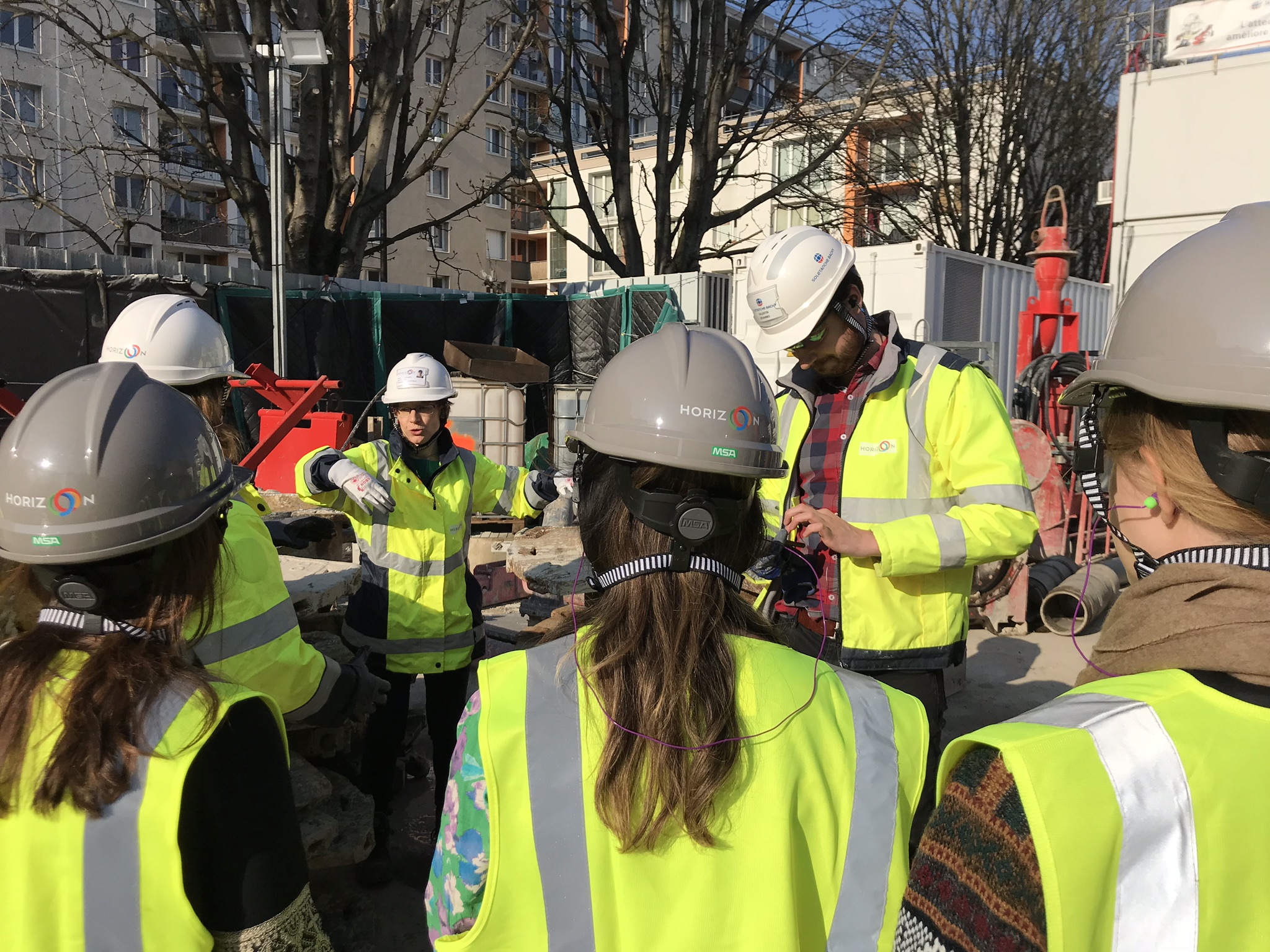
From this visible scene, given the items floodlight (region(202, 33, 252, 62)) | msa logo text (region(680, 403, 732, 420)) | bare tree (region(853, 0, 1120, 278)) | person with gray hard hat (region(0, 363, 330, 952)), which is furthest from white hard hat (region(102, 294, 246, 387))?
bare tree (region(853, 0, 1120, 278))

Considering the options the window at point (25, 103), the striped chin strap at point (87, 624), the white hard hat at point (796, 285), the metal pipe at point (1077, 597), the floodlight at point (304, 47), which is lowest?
the metal pipe at point (1077, 597)

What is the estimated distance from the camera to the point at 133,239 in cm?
3828

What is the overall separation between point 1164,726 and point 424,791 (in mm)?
4071

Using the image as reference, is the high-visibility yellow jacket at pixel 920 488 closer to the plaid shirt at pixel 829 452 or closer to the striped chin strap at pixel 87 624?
the plaid shirt at pixel 829 452

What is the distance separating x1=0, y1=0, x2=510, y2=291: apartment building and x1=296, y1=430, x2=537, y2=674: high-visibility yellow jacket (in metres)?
10.2

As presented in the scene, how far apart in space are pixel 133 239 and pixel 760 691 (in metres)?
43.1

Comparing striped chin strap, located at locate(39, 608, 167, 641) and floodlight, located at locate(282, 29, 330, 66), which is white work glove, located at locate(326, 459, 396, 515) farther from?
floodlight, located at locate(282, 29, 330, 66)

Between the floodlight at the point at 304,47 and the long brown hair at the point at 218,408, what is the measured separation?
6776 mm

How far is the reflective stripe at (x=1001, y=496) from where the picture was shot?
2.68 m

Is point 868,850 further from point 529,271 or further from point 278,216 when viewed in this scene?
point 529,271

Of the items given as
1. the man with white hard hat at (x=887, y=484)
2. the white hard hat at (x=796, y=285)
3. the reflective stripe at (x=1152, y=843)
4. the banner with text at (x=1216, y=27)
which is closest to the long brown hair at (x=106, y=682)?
the reflective stripe at (x=1152, y=843)

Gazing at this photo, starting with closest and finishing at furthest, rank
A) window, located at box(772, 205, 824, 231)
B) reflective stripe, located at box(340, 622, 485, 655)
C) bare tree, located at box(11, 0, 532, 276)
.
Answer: reflective stripe, located at box(340, 622, 485, 655) < bare tree, located at box(11, 0, 532, 276) < window, located at box(772, 205, 824, 231)

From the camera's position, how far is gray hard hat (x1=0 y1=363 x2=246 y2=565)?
4.94 ft

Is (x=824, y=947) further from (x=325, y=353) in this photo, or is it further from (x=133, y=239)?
(x=133, y=239)
